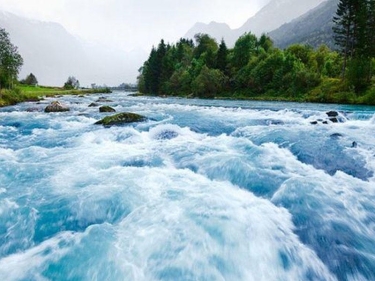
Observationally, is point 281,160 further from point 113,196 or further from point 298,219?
point 113,196

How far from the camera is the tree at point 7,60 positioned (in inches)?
2046

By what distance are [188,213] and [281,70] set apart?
61.7 meters

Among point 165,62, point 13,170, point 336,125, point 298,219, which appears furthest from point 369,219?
point 165,62

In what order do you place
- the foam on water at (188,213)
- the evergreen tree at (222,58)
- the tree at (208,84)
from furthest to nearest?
the evergreen tree at (222,58) < the tree at (208,84) < the foam on water at (188,213)

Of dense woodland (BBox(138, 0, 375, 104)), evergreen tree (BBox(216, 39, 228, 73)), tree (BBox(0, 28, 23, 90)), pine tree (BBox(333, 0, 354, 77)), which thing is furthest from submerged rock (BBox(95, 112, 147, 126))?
evergreen tree (BBox(216, 39, 228, 73))

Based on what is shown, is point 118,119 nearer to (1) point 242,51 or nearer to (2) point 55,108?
(2) point 55,108

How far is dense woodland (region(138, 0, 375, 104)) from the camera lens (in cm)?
4597

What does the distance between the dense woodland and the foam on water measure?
37923 millimetres

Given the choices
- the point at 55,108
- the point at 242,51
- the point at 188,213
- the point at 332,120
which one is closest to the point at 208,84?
the point at 242,51

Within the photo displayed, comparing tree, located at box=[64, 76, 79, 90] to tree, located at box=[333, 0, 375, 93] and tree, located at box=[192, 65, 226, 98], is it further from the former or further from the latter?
tree, located at box=[333, 0, 375, 93]

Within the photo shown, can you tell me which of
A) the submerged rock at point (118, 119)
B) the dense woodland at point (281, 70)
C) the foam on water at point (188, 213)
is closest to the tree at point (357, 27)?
the dense woodland at point (281, 70)

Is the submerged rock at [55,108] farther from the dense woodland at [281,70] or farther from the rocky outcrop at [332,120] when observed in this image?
the dense woodland at [281,70]

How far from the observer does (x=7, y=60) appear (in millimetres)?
54531

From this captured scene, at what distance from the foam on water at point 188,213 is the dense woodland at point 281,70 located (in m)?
37.9
